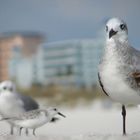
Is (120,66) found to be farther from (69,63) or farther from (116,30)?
(69,63)

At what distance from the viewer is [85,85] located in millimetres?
5953

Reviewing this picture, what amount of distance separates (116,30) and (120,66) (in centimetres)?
13

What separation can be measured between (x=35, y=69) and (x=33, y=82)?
243mm

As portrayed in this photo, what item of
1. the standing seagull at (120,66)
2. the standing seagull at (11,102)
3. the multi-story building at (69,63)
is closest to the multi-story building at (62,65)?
the multi-story building at (69,63)

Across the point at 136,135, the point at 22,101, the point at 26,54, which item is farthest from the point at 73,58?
the point at 136,135

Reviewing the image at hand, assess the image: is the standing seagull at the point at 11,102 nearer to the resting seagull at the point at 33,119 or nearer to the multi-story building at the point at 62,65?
the resting seagull at the point at 33,119

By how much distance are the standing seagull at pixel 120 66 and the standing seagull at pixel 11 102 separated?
3.51 ft

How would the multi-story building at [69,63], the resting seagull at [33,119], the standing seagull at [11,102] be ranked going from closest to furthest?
the resting seagull at [33,119] → the standing seagull at [11,102] → the multi-story building at [69,63]

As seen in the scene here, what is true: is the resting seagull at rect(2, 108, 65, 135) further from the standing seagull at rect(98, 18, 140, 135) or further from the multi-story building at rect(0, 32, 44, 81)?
the multi-story building at rect(0, 32, 44, 81)

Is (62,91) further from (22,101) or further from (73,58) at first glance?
(22,101)

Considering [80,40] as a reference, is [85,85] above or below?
below

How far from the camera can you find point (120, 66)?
68.3 inches

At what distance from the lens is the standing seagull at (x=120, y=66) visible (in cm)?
173

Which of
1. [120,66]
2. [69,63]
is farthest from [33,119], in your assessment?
[69,63]
